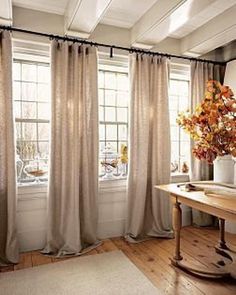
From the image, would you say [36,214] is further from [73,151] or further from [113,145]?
[113,145]

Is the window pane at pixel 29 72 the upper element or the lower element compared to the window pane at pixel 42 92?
upper

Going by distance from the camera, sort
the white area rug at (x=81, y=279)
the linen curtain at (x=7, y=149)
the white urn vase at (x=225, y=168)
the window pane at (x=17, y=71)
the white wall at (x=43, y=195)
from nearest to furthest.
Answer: the white area rug at (x=81, y=279), the white urn vase at (x=225, y=168), the linen curtain at (x=7, y=149), the white wall at (x=43, y=195), the window pane at (x=17, y=71)

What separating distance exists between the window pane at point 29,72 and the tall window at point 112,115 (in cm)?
88

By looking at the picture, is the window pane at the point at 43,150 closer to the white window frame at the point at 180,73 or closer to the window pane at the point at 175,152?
the white window frame at the point at 180,73

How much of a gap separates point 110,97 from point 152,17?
1188 mm

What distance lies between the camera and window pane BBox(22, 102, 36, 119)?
2992 millimetres

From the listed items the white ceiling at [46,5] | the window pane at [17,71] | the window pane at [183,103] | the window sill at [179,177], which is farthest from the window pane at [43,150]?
the window pane at [183,103]

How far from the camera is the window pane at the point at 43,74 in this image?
10.1 feet

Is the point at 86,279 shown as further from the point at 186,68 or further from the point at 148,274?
the point at 186,68

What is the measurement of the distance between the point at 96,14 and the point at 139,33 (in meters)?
0.75

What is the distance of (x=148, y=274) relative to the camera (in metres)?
2.32

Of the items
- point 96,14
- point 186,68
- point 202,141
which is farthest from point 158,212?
point 96,14

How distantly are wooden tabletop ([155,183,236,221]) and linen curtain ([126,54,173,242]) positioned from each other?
0.80 m

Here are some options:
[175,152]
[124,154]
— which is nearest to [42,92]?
[124,154]
